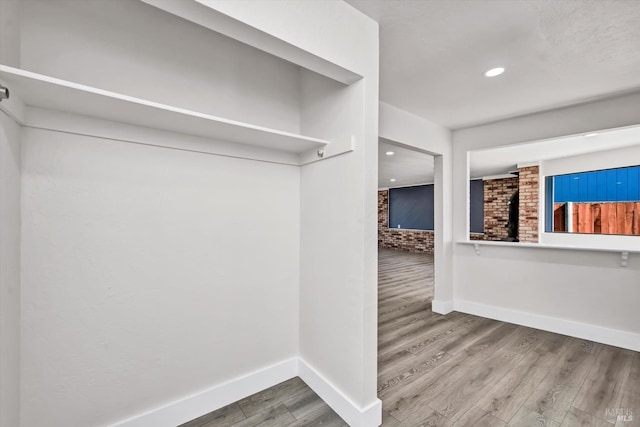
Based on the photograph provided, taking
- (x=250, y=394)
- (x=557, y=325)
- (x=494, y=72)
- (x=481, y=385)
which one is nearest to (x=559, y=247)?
(x=557, y=325)

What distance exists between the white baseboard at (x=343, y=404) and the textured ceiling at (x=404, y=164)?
3.18 m

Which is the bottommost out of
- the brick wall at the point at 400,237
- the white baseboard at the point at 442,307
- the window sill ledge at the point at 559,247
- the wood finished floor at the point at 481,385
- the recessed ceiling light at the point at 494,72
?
the wood finished floor at the point at 481,385

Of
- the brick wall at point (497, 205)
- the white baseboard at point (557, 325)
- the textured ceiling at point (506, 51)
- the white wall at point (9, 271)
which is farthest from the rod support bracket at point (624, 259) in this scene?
the brick wall at point (497, 205)

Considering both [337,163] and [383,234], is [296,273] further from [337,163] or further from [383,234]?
[383,234]

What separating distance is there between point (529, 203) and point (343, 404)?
6.29 metres

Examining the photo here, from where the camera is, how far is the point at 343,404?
Result: 1.73 metres

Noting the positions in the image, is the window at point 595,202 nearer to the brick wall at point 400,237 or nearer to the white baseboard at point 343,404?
the brick wall at point 400,237

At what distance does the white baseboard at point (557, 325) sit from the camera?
105 inches

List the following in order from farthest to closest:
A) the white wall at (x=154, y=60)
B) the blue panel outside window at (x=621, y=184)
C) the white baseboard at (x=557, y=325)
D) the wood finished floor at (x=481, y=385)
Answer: the blue panel outside window at (x=621, y=184) < the white baseboard at (x=557, y=325) < the wood finished floor at (x=481, y=385) < the white wall at (x=154, y=60)

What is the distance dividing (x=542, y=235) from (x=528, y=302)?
3.61 m

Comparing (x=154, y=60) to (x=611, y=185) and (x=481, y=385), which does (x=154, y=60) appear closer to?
(x=481, y=385)

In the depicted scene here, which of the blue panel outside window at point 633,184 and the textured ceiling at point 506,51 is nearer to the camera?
the textured ceiling at point 506,51

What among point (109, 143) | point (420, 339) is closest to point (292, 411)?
point (420, 339)

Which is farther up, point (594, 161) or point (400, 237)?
point (594, 161)
